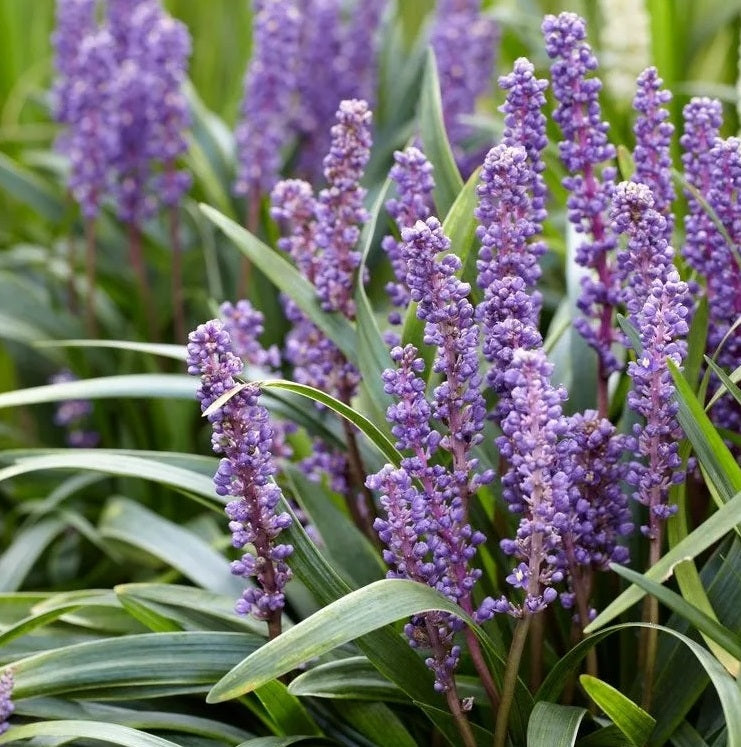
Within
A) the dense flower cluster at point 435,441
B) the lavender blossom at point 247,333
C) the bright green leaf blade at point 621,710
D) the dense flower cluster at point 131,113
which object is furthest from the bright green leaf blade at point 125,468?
the dense flower cluster at point 131,113

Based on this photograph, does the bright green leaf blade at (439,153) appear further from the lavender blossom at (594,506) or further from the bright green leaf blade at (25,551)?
the bright green leaf blade at (25,551)

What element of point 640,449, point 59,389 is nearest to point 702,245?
point 640,449

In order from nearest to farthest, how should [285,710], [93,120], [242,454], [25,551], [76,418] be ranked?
[242,454]
[285,710]
[25,551]
[93,120]
[76,418]

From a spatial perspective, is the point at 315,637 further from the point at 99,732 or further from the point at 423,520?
the point at 99,732

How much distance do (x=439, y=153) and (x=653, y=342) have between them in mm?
795

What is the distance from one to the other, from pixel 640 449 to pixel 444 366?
0.27 metres

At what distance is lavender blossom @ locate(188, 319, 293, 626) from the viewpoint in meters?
1.35

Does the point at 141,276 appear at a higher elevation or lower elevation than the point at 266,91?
lower

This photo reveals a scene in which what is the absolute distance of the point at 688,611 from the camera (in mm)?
1299

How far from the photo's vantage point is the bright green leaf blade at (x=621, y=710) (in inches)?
53.7

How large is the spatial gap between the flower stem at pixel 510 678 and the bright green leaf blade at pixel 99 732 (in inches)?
16.8

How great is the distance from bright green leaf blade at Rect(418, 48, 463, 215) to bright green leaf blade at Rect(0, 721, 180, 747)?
3.23 ft

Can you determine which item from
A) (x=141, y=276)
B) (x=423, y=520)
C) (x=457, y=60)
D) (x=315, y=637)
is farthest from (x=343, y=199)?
(x=457, y=60)

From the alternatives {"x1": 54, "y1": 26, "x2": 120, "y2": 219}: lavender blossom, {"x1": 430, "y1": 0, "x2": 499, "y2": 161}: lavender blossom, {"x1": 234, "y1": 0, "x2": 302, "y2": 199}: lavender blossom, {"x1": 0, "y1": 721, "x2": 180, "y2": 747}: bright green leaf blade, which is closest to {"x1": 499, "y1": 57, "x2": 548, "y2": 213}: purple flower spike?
{"x1": 0, "y1": 721, "x2": 180, "y2": 747}: bright green leaf blade
